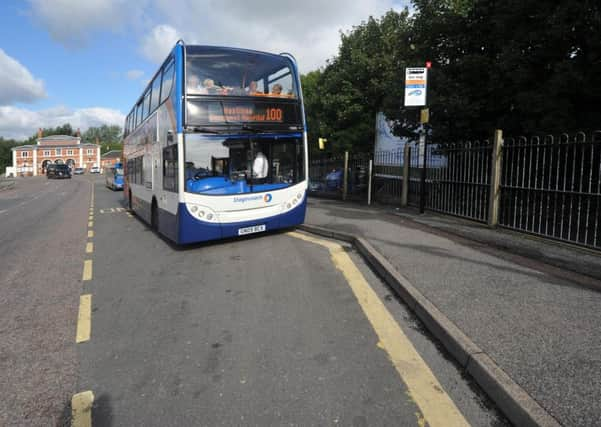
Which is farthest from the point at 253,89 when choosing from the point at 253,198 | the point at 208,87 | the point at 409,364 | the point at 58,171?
the point at 58,171

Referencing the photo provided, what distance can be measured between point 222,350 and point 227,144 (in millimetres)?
5025

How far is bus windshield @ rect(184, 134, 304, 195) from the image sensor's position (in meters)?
7.61

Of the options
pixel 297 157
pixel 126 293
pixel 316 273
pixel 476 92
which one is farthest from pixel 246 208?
pixel 476 92

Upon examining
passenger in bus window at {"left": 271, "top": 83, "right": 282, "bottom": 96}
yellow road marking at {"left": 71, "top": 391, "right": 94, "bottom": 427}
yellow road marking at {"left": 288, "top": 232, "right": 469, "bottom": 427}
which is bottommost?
yellow road marking at {"left": 71, "top": 391, "right": 94, "bottom": 427}

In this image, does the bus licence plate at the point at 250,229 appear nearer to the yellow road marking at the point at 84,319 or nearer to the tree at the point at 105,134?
the yellow road marking at the point at 84,319

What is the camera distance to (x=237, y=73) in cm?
801

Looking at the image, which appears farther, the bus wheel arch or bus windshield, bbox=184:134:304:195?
the bus wheel arch

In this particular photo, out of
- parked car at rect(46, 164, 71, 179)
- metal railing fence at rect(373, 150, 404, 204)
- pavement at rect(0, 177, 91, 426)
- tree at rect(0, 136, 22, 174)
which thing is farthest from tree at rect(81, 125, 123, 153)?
pavement at rect(0, 177, 91, 426)

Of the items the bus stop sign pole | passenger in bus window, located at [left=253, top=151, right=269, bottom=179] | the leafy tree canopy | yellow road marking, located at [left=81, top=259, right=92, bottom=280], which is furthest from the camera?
the bus stop sign pole

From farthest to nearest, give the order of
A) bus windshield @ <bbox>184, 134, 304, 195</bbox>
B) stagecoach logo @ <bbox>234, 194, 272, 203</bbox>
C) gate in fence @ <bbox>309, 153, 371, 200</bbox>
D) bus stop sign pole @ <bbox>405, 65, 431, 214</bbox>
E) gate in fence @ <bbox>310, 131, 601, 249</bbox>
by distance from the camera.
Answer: gate in fence @ <bbox>309, 153, 371, 200</bbox>
bus stop sign pole @ <bbox>405, 65, 431, 214</bbox>
stagecoach logo @ <bbox>234, 194, 272, 203</bbox>
bus windshield @ <bbox>184, 134, 304, 195</bbox>
gate in fence @ <bbox>310, 131, 601, 249</bbox>

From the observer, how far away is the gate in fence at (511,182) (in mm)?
7094

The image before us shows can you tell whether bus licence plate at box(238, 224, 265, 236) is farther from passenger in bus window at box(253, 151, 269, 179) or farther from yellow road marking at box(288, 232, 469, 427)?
yellow road marking at box(288, 232, 469, 427)

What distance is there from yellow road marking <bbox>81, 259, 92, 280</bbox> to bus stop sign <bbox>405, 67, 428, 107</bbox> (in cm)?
778

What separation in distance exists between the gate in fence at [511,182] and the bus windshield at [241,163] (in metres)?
3.98
